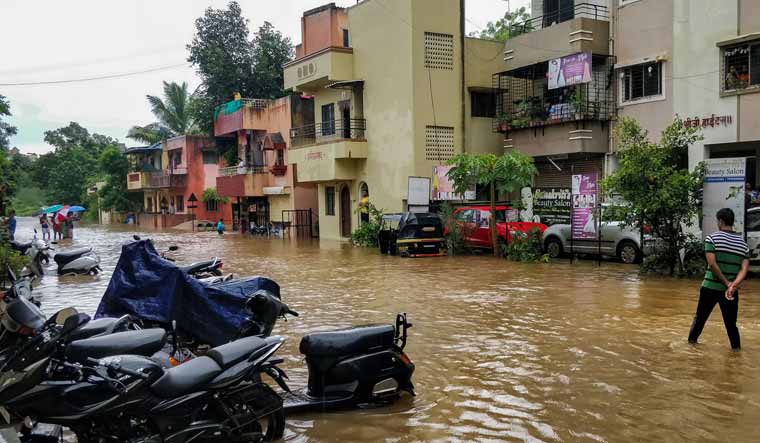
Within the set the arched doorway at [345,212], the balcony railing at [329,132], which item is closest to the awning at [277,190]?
the balcony railing at [329,132]

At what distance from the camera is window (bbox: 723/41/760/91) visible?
18.2m

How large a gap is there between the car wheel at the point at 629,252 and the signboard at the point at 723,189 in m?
2.81

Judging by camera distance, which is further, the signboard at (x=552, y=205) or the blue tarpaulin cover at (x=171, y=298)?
the signboard at (x=552, y=205)

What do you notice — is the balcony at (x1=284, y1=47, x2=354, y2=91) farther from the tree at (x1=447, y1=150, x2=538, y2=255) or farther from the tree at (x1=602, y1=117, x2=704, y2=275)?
the tree at (x1=602, y1=117, x2=704, y2=275)

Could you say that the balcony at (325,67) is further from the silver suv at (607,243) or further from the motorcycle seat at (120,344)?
the motorcycle seat at (120,344)

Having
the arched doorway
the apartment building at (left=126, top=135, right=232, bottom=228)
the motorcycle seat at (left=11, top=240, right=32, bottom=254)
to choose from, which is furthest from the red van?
the apartment building at (left=126, top=135, right=232, bottom=228)

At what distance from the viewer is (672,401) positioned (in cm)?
622

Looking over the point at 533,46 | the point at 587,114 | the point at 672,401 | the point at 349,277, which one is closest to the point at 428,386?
the point at 672,401

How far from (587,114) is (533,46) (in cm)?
400

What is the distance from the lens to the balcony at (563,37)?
23.0 meters

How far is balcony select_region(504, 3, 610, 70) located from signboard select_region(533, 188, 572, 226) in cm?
584

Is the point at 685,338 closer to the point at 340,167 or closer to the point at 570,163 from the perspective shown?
the point at 570,163

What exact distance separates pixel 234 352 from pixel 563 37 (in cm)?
2155

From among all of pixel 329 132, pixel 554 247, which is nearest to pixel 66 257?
pixel 554 247
